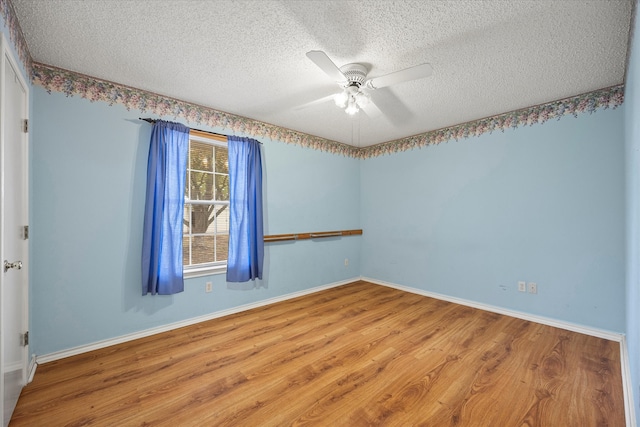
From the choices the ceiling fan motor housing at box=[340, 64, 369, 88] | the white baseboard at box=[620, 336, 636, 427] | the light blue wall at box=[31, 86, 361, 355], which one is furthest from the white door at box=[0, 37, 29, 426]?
the white baseboard at box=[620, 336, 636, 427]

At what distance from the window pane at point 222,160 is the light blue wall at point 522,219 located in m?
2.55

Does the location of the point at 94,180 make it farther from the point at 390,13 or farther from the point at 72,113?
the point at 390,13

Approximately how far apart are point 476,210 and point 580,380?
1.92 metres

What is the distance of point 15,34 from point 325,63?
1.94 meters

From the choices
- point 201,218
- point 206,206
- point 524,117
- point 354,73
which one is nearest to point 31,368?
point 201,218

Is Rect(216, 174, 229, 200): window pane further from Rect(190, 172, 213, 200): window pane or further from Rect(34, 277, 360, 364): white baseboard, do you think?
Rect(34, 277, 360, 364): white baseboard

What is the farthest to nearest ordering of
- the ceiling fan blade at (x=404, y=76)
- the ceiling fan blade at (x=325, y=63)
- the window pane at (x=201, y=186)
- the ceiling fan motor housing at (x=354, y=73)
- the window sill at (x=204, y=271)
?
the window pane at (x=201, y=186), the window sill at (x=204, y=271), the ceiling fan motor housing at (x=354, y=73), the ceiling fan blade at (x=404, y=76), the ceiling fan blade at (x=325, y=63)

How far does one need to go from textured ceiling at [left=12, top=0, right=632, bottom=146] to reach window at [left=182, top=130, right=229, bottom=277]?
53 cm

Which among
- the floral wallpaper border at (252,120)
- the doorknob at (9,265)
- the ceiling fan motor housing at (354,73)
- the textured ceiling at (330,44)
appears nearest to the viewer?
the doorknob at (9,265)

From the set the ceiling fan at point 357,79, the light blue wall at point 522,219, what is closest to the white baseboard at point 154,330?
the light blue wall at point 522,219

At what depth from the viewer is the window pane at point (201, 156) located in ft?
9.64

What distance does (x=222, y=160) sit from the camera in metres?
3.14

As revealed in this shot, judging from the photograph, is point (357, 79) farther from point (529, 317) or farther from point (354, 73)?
point (529, 317)

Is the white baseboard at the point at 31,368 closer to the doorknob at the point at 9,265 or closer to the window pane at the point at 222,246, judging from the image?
the doorknob at the point at 9,265
